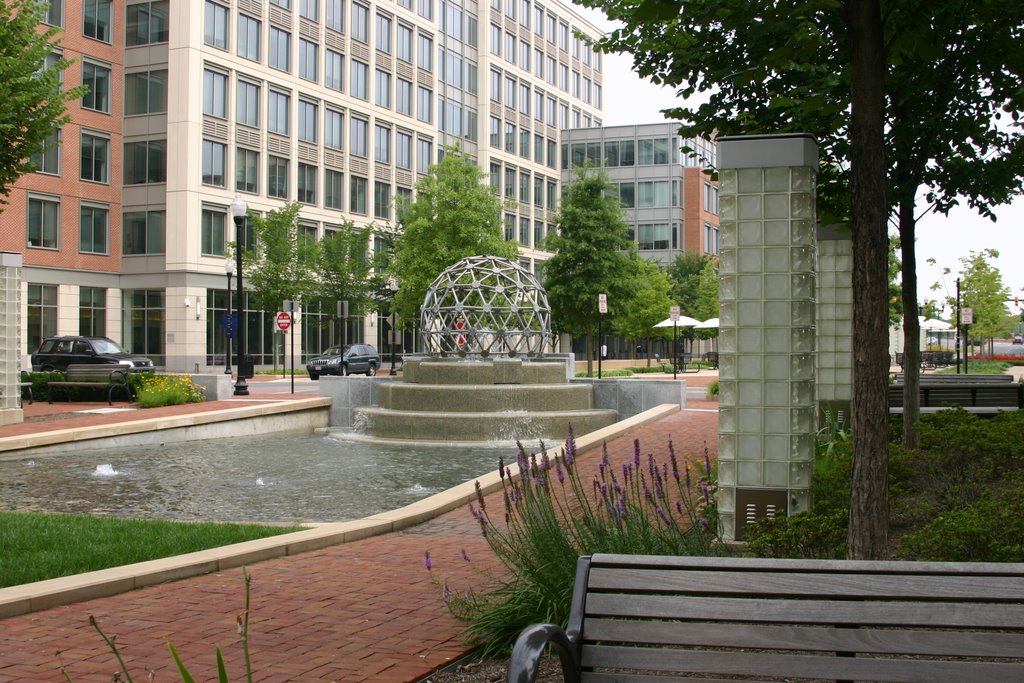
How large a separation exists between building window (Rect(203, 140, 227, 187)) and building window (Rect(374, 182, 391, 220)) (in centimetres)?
1288

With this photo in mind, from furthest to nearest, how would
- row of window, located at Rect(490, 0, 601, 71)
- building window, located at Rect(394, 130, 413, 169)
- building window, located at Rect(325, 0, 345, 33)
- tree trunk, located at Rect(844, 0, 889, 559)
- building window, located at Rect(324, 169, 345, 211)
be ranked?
row of window, located at Rect(490, 0, 601, 71), building window, located at Rect(394, 130, 413, 169), building window, located at Rect(325, 0, 345, 33), building window, located at Rect(324, 169, 345, 211), tree trunk, located at Rect(844, 0, 889, 559)

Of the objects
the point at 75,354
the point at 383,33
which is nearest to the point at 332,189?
the point at 383,33

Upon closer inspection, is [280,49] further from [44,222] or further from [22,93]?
[22,93]

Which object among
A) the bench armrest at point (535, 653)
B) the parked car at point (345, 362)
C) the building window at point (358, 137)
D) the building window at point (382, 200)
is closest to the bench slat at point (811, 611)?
the bench armrest at point (535, 653)

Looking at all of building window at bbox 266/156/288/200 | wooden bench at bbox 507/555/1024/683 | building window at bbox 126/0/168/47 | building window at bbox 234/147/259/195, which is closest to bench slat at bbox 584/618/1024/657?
wooden bench at bbox 507/555/1024/683

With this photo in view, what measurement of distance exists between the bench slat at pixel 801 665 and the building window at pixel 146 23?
50600mm

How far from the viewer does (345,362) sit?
44.8 meters

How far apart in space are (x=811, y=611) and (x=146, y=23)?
2039 inches

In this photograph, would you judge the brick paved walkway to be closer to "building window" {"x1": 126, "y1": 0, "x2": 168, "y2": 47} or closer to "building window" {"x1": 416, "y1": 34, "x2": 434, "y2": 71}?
"building window" {"x1": 126, "y1": 0, "x2": 168, "y2": 47}

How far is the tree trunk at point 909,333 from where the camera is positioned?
36.3ft

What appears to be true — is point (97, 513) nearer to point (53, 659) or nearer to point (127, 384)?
point (53, 659)

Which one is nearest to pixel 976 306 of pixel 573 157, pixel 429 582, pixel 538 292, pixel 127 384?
pixel 573 157

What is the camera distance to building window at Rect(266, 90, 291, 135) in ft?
175

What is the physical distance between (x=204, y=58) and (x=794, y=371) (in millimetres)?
46460
